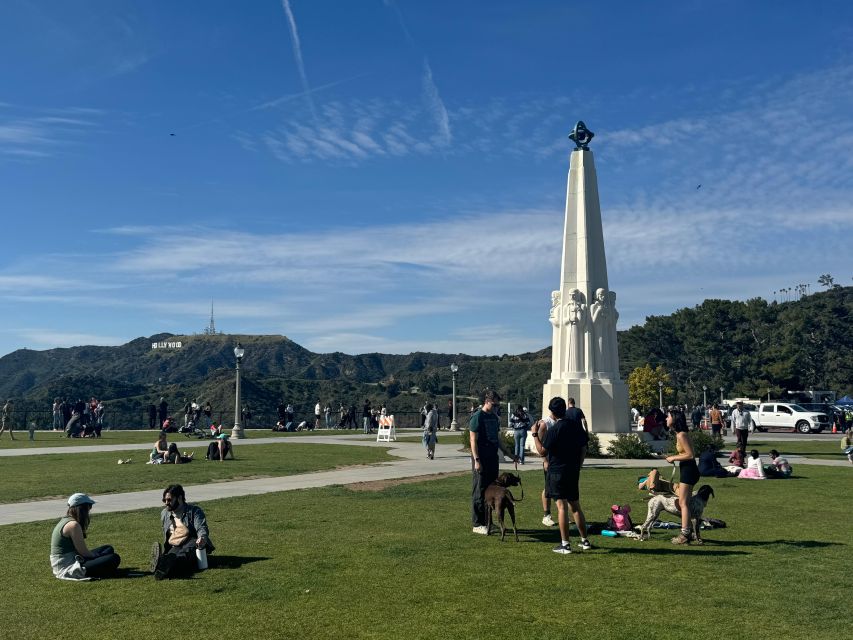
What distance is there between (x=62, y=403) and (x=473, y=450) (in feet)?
133

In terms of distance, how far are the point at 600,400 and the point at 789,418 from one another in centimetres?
2588

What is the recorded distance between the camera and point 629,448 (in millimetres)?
24453

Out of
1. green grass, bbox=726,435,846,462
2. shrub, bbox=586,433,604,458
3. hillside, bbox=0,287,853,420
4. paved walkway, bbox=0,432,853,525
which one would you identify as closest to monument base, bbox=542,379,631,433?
shrub, bbox=586,433,604,458

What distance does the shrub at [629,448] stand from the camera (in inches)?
963

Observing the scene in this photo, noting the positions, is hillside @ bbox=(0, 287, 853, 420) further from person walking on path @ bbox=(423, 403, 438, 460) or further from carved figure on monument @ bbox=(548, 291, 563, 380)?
person walking on path @ bbox=(423, 403, 438, 460)

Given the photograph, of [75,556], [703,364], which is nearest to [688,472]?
[75,556]

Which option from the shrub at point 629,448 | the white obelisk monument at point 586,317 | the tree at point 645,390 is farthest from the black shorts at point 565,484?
the tree at point 645,390

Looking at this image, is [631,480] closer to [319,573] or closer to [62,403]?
[319,573]

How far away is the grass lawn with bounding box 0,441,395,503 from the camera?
54.1 ft

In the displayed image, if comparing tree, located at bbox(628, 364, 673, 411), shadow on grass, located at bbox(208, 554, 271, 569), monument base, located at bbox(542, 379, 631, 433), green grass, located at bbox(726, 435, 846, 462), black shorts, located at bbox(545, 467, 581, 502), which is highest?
tree, located at bbox(628, 364, 673, 411)

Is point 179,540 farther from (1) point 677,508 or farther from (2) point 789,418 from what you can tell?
(2) point 789,418

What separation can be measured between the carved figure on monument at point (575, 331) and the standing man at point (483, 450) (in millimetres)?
16267

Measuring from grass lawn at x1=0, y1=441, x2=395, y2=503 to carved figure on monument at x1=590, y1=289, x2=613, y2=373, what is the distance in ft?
25.0

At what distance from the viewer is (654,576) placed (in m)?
8.12
